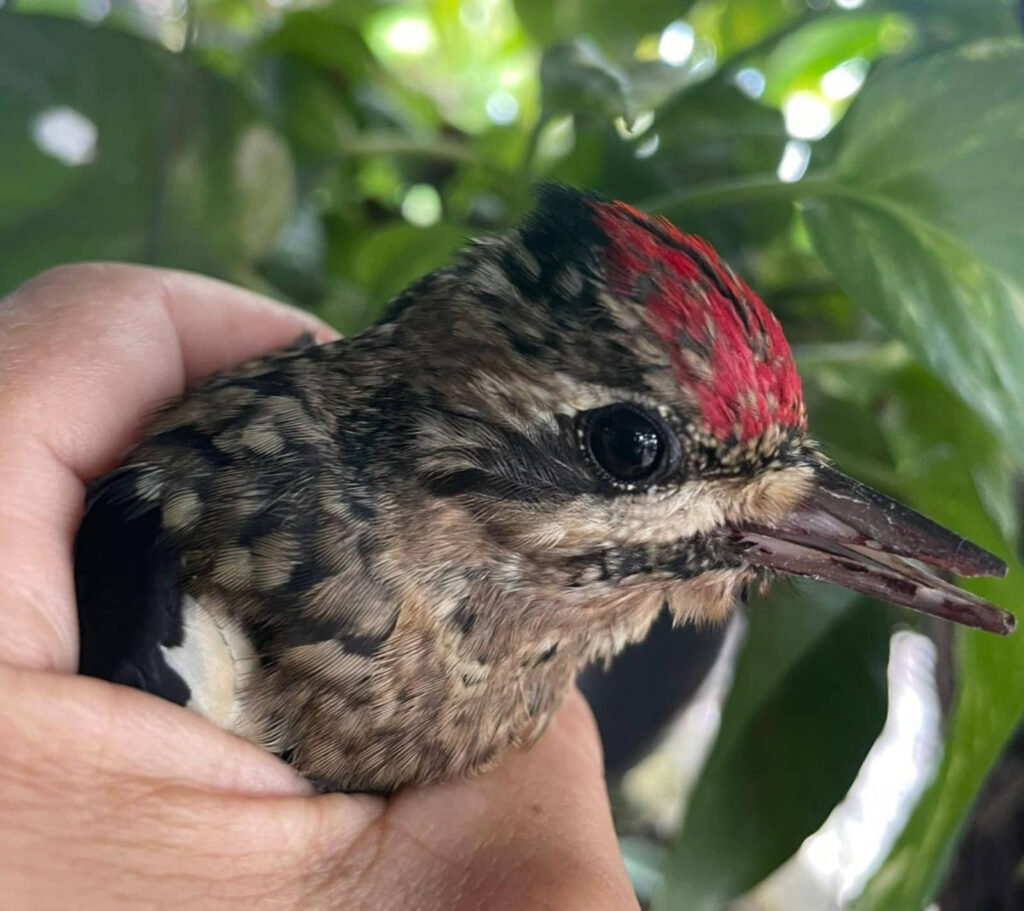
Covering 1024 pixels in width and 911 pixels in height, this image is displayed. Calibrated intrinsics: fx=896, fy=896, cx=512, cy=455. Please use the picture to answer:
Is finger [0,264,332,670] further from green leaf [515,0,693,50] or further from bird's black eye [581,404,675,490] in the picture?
green leaf [515,0,693,50]

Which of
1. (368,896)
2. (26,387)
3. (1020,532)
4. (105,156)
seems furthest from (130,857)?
(1020,532)

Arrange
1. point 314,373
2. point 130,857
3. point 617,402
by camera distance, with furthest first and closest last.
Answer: point 314,373 < point 617,402 < point 130,857

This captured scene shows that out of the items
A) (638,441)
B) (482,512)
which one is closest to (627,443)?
(638,441)

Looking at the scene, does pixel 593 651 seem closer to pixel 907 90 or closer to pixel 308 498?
pixel 308 498

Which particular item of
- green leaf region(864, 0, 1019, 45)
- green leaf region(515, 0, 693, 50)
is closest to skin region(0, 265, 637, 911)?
green leaf region(515, 0, 693, 50)

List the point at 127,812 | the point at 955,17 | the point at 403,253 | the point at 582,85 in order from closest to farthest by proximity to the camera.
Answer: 1. the point at 127,812
2. the point at 582,85
3. the point at 955,17
4. the point at 403,253

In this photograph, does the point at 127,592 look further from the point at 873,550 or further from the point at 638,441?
the point at 873,550

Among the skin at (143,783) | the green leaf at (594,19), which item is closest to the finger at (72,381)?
the skin at (143,783)
